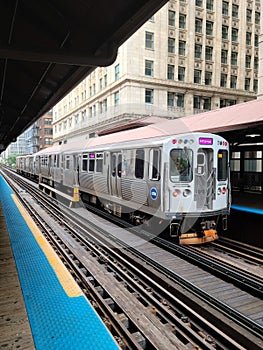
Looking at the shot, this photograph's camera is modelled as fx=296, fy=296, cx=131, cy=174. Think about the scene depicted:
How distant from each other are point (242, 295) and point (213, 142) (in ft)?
14.4

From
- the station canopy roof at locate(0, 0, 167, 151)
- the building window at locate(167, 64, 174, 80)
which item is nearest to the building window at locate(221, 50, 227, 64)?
the building window at locate(167, 64, 174, 80)

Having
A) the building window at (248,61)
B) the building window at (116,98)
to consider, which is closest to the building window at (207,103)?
the building window at (248,61)

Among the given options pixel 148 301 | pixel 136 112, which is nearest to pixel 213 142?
pixel 148 301

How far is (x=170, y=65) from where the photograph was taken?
36812 mm

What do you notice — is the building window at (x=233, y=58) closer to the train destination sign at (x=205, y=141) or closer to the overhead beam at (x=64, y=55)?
the train destination sign at (x=205, y=141)

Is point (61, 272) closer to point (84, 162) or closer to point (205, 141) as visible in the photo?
point (205, 141)

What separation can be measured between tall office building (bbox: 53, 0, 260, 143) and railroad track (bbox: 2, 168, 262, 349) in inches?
989

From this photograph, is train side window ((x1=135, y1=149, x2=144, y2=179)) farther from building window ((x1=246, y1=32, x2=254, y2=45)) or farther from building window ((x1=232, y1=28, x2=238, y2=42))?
building window ((x1=246, y1=32, x2=254, y2=45))

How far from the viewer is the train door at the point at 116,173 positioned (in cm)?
1075

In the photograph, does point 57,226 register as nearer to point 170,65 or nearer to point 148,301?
point 148,301

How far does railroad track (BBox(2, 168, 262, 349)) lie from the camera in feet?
14.3

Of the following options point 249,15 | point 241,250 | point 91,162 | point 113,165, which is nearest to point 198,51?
point 249,15

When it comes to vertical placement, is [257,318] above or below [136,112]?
below

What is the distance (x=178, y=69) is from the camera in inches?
1478
